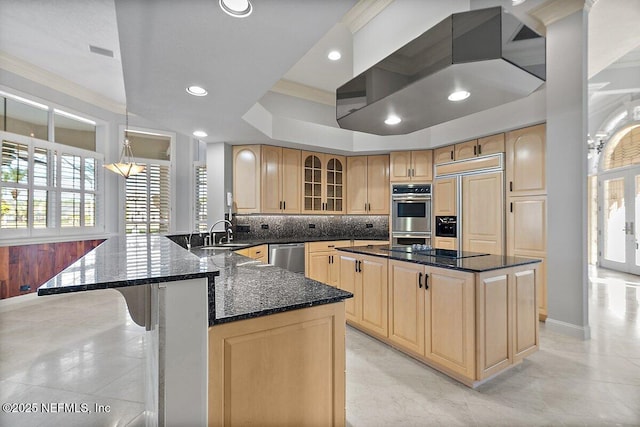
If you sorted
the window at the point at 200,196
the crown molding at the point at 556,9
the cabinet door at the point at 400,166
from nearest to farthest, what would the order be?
1. the crown molding at the point at 556,9
2. the cabinet door at the point at 400,166
3. the window at the point at 200,196

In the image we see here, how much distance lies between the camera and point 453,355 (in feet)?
7.27

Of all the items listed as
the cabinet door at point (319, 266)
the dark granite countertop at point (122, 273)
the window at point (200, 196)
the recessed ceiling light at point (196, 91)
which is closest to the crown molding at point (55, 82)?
the window at point (200, 196)

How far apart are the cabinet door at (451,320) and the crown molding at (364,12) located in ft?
7.18

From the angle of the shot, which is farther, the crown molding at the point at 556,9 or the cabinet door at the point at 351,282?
the cabinet door at the point at 351,282

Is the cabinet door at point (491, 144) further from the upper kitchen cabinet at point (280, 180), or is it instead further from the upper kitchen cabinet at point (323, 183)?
the upper kitchen cabinet at point (280, 180)

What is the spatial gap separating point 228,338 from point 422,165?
14.5 feet

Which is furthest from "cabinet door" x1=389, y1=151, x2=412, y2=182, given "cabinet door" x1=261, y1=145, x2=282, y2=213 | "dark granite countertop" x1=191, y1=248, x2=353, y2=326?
"dark granite countertop" x1=191, y1=248, x2=353, y2=326

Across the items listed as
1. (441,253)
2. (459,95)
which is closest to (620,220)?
(441,253)

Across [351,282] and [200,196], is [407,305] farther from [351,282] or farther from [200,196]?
[200,196]

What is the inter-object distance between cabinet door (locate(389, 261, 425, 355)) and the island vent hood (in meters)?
1.28

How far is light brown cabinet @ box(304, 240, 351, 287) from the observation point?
461cm

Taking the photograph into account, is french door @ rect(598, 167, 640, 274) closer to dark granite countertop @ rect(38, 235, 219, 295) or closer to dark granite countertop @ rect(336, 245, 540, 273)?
dark granite countertop @ rect(336, 245, 540, 273)

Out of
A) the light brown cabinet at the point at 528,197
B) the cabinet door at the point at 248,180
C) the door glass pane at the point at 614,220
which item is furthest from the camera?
the door glass pane at the point at 614,220

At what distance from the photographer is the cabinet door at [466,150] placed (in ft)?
13.8
